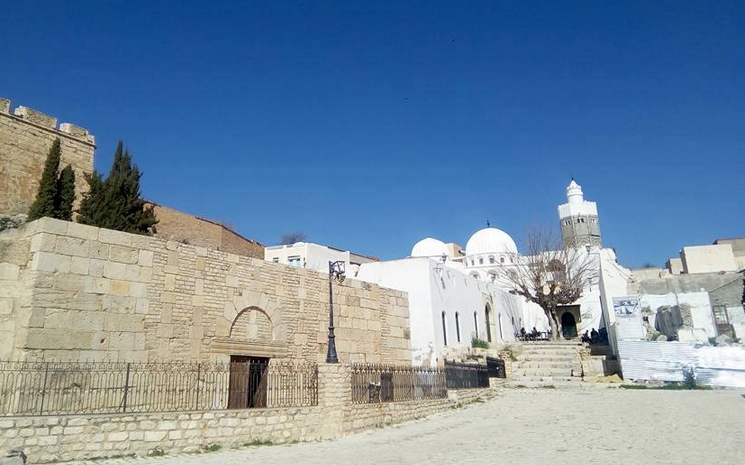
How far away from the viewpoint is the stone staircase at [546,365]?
781 inches

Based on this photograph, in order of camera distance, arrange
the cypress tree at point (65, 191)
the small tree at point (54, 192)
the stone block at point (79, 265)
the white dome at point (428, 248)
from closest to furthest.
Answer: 1. the stone block at point (79, 265)
2. the small tree at point (54, 192)
3. the cypress tree at point (65, 191)
4. the white dome at point (428, 248)

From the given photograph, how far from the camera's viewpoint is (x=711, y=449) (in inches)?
329

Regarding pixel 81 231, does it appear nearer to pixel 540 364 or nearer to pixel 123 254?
pixel 123 254

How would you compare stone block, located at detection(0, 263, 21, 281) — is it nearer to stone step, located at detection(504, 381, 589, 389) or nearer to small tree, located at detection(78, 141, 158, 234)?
small tree, located at detection(78, 141, 158, 234)

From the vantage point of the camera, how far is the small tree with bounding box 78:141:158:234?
15914 mm

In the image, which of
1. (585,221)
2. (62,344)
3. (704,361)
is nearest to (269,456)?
(62,344)

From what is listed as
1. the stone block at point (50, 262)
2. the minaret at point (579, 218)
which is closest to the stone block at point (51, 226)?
the stone block at point (50, 262)

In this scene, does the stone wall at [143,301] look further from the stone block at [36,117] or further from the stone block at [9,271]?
the stone block at [36,117]

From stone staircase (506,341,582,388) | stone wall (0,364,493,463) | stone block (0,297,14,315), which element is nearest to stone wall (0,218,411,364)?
stone block (0,297,14,315)

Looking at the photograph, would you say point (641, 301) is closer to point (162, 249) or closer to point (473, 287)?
point (473, 287)

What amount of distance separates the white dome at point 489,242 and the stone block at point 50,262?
123 feet

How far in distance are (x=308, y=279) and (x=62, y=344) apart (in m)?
6.80

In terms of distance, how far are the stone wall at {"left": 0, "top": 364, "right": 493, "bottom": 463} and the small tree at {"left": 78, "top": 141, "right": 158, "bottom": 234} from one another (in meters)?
8.12

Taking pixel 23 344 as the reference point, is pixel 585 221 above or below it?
above
